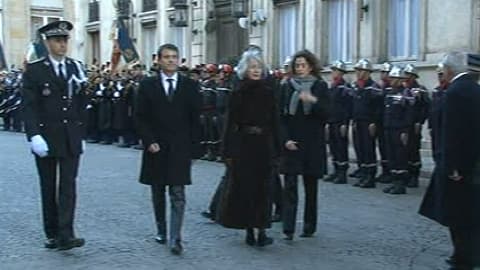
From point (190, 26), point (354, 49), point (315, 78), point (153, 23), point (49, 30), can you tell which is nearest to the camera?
point (49, 30)

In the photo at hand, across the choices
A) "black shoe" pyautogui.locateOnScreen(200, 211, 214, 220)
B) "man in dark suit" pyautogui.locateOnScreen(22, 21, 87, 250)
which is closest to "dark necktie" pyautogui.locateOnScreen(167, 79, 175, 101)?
"man in dark suit" pyautogui.locateOnScreen(22, 21, 87, 250)

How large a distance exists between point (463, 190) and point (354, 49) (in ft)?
41.2

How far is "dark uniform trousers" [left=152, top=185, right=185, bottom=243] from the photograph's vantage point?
7379 millimetres

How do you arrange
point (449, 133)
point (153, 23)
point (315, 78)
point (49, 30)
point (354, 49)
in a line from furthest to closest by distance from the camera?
point (153, 23) → point (354, 49) → point (315, 78) → point (49, 30) → point (449, 133)

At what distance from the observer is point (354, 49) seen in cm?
1886

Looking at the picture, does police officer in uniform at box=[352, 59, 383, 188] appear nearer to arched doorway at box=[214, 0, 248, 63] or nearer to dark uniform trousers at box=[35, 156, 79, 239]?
dark uniform trousers at box=[35, 156, 79, 239]

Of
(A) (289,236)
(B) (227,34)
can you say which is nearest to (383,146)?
(A) (289,236)

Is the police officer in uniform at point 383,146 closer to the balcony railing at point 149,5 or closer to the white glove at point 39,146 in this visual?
the white glove at point 39,146

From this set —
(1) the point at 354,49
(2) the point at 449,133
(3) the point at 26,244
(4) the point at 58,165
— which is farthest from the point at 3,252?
(1) the point at 354,49

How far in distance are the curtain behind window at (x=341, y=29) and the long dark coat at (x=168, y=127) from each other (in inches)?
475

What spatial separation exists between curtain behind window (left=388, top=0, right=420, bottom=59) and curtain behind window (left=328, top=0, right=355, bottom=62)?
120cm

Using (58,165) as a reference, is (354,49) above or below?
above

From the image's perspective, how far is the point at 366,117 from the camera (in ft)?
40.4

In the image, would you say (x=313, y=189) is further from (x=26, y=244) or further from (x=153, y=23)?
(x=153, y=23)
